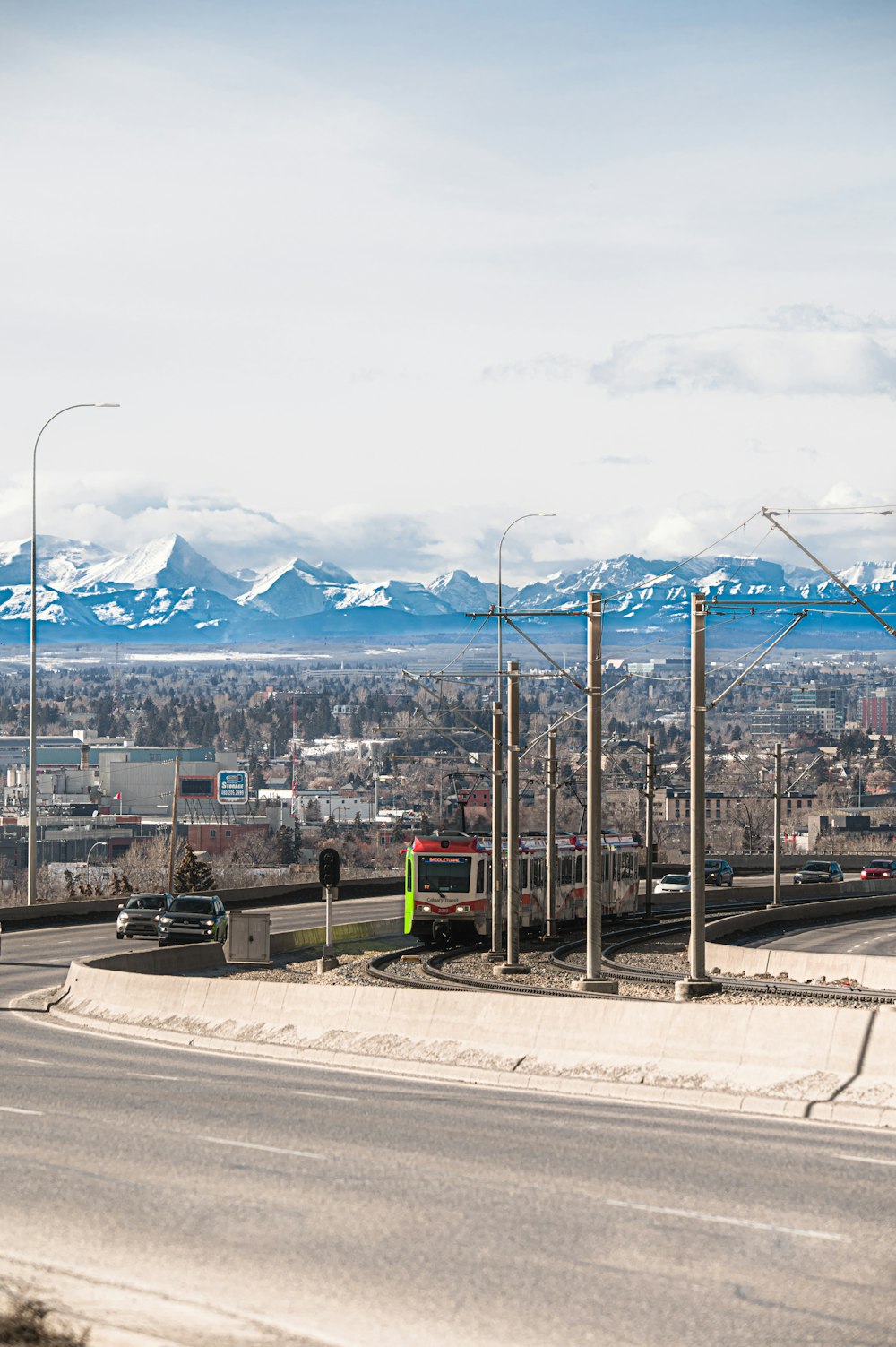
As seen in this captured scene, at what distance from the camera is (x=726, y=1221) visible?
486 inches

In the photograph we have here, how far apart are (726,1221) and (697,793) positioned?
811 inches

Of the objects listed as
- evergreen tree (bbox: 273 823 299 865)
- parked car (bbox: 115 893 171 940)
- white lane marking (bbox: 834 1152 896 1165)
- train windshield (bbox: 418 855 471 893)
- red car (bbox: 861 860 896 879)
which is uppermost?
white lane marking (bbox: 834 1152 896 1165)

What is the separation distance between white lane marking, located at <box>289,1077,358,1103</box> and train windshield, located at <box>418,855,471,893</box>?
110 feet

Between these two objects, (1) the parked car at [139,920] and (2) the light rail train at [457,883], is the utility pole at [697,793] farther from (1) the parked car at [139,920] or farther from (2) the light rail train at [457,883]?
(1) the parked car at [139,920]

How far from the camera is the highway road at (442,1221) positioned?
10.0 metres

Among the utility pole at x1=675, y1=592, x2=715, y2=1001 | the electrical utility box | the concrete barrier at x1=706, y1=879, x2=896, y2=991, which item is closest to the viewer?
the utility pole at x1=675, y1=592, x2=715, y2=1001

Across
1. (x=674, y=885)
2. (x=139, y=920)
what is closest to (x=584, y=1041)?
(x=139, y=920)

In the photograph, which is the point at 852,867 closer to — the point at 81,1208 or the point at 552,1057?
the point at 552,1057

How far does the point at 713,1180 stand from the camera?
13953mm

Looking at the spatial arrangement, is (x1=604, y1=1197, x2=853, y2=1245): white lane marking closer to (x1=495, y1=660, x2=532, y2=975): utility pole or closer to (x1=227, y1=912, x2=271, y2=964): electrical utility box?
(x1=495, y1=660, x2=532, y2=975): utility pole

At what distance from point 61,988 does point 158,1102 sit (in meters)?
17.7

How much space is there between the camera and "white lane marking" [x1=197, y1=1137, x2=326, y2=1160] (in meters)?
15.3

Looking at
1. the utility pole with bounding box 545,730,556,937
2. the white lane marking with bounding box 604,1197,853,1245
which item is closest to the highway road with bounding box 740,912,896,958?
the utility pole with bounding box 545,730,556,937

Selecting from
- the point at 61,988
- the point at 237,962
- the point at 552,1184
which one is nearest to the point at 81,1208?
the point at 552,1184
